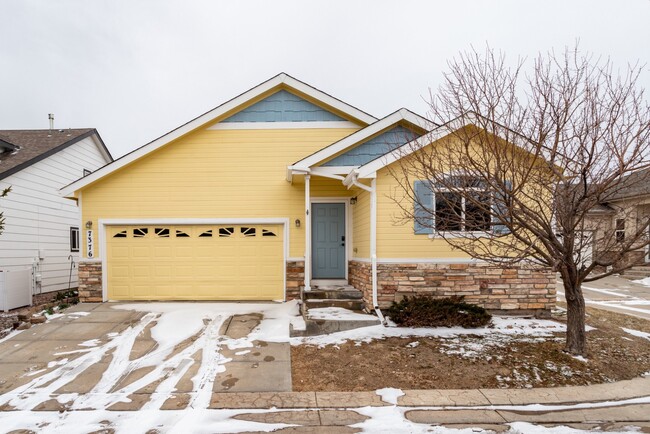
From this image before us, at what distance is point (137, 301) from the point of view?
9.49 metres

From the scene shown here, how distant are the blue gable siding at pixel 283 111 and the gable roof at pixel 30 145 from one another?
654cm

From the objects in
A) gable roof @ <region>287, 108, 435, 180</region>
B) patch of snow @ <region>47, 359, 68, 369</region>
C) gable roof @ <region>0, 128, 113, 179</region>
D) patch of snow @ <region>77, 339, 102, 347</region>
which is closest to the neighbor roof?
gable roof @ <region>287, 108, 435, 180</region>

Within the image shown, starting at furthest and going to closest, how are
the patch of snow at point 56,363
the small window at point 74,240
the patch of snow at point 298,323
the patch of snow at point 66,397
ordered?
1. the small window at point 74,240
2. the patch of snow at point 298,323
3. the patch of snow at point 56,363
4. the patch of snow at point 66,397

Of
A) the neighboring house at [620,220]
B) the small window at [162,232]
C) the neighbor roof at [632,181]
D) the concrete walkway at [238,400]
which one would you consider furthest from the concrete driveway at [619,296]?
the small window at [162,232]

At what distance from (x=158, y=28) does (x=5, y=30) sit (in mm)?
6685

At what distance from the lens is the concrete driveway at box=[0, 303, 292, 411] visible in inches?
173

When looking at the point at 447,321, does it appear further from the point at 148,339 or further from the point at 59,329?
the point at 59,329

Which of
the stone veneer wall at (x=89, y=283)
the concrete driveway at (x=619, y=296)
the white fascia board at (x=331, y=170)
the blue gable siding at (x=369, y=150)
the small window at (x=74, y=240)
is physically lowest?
the concrete driveway at (x=619, y=296)

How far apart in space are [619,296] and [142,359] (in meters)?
14.4

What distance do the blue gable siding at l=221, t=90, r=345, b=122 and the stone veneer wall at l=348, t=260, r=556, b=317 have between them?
15.2 ft

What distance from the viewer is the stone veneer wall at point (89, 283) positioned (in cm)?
941

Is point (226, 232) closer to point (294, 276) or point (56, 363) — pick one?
point (294, 276)

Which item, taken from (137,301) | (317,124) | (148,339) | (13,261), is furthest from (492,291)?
(13,261)

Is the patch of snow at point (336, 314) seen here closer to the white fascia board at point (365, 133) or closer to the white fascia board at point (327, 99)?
the white fascia board at point (365, 133)
